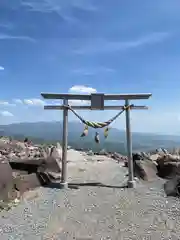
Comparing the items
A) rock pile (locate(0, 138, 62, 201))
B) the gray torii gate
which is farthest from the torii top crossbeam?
rock pile (locate(0, 138, 62, 201))

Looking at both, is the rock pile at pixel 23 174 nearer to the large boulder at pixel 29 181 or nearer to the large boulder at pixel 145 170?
the large boulder at pixel 29 181

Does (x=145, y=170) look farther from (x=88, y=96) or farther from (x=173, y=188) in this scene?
(x=88, y=96)

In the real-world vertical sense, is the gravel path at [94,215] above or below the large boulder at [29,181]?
below

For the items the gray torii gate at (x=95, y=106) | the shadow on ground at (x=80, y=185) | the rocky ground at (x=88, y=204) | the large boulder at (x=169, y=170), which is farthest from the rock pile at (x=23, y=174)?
the large boulder at (x=169, y=170)

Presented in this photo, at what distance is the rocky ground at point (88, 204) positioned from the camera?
20.0 feet

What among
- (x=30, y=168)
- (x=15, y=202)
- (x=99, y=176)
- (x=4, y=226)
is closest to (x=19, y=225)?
(x=4, y=226)

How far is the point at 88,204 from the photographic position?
785 centimetres

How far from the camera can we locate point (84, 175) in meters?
11.7

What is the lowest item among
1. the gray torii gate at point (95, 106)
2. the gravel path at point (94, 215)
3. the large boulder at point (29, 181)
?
the gravel path at point (94, 215)

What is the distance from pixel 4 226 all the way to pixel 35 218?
763mm

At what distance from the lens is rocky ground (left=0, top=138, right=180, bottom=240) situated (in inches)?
240

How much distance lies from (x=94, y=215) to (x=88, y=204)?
82 cm

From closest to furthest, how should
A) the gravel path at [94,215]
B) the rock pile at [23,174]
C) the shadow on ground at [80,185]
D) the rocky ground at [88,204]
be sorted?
1. the gravel path at [94,215]
2. the rocky ground at [88,204]
3. the rock pile at [23,174]
4. the shadow on ground at [80,185]

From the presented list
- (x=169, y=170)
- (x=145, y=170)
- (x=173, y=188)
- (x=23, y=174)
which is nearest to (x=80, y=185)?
(x=23, y=174)
